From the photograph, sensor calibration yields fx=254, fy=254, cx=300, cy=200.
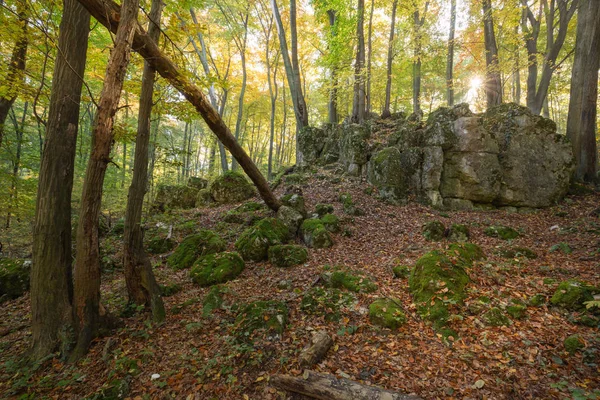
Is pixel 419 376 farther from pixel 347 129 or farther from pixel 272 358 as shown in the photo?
pixel 347 129

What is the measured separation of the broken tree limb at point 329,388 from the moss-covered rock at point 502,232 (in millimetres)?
A: 6121

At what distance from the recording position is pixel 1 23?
4914mm

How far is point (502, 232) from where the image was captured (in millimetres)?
7027

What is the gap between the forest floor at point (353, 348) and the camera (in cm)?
303

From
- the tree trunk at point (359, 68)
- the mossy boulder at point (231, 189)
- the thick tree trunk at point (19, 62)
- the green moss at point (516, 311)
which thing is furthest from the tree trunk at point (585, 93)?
the thick tree trunk at point (19, 62)

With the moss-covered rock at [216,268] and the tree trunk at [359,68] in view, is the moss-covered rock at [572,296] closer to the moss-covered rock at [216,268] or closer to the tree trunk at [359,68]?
the moss-covered rock at [216,268]

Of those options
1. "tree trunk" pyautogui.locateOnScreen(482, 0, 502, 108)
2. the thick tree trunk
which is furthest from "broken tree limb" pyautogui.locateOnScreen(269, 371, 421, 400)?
"tree trunk" pyautogui.locateOnScreen(482, 0, 502, 108)

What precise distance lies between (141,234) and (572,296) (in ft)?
24.0

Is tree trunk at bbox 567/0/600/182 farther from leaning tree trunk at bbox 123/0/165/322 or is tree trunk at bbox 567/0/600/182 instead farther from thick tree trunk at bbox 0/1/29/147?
thick tree trunk at bbox 0/1/29/147

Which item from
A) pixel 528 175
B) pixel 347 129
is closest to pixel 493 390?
pixel 528 175

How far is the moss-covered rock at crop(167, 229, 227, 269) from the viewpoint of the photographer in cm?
688

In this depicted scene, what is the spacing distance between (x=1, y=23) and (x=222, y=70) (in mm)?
17021

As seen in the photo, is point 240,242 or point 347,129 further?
point 347,129

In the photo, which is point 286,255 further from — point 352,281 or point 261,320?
point 261,320
